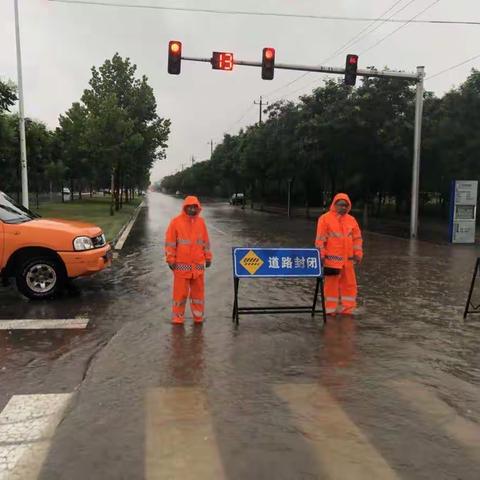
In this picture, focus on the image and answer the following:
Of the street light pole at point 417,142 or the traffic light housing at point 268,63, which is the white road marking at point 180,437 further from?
the street light pole at point 417,142

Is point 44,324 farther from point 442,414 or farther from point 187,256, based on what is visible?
point 442,414

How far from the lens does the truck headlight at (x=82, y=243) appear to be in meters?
9.06

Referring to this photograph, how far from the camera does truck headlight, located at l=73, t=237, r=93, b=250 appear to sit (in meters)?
9.06

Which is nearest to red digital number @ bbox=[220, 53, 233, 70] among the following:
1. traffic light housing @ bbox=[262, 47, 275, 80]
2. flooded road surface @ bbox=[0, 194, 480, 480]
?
traffic light housing @ bbox=[262, 47, 275, 80]

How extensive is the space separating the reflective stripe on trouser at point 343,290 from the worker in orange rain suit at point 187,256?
1.88 meters

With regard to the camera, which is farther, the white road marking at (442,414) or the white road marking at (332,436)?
the white road marking at (442,414)

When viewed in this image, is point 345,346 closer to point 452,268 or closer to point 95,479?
point 95,479

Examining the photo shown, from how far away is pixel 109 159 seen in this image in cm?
3316

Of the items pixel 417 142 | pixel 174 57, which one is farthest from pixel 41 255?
pixel 417 142

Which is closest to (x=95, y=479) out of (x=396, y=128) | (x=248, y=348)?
(x=248, y=348)

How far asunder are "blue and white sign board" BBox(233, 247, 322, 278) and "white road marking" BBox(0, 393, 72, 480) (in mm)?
3257

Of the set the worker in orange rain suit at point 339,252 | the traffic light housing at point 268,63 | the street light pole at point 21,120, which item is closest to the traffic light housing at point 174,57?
the traffic light housing at point 268,63

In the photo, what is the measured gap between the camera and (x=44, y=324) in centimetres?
750

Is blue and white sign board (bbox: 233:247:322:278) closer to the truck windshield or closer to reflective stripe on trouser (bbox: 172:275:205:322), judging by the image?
reflective stripe on trouser (bbox: 172:275:205:322)
